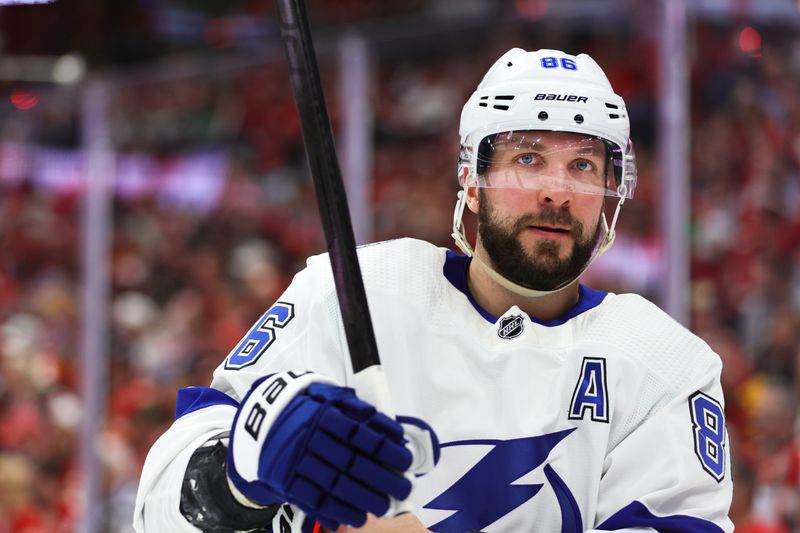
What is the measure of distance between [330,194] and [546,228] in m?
0.45

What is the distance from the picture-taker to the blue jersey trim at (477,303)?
1.97 meters

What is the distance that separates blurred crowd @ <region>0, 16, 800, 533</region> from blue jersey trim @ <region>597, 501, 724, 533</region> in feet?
4.96

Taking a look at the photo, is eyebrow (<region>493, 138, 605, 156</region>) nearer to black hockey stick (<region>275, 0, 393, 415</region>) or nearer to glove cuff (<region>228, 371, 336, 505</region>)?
black hockey stick (<region>275, 0, 393, 415</region>)

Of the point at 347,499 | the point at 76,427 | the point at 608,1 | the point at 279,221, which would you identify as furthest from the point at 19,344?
the point at 347,499

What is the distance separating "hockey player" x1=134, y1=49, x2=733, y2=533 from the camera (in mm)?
1796

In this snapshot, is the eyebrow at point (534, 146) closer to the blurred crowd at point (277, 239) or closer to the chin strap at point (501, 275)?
the chin strap at point (501, 275)

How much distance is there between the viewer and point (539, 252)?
74.5 inches

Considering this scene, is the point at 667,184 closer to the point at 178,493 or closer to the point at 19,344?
the point at 178,493

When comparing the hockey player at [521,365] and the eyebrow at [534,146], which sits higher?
the eyebrow at [534,146]

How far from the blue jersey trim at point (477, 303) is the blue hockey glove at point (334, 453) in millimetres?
461

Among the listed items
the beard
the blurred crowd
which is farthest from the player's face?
the blurred crowd

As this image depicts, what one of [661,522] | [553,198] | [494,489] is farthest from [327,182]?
[661,522]

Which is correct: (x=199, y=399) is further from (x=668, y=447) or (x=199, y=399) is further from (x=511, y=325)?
(x=668, y=447)

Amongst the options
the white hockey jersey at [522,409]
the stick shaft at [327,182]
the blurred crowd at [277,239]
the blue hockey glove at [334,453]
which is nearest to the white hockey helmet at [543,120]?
the white hockey jersey at [522,409]
